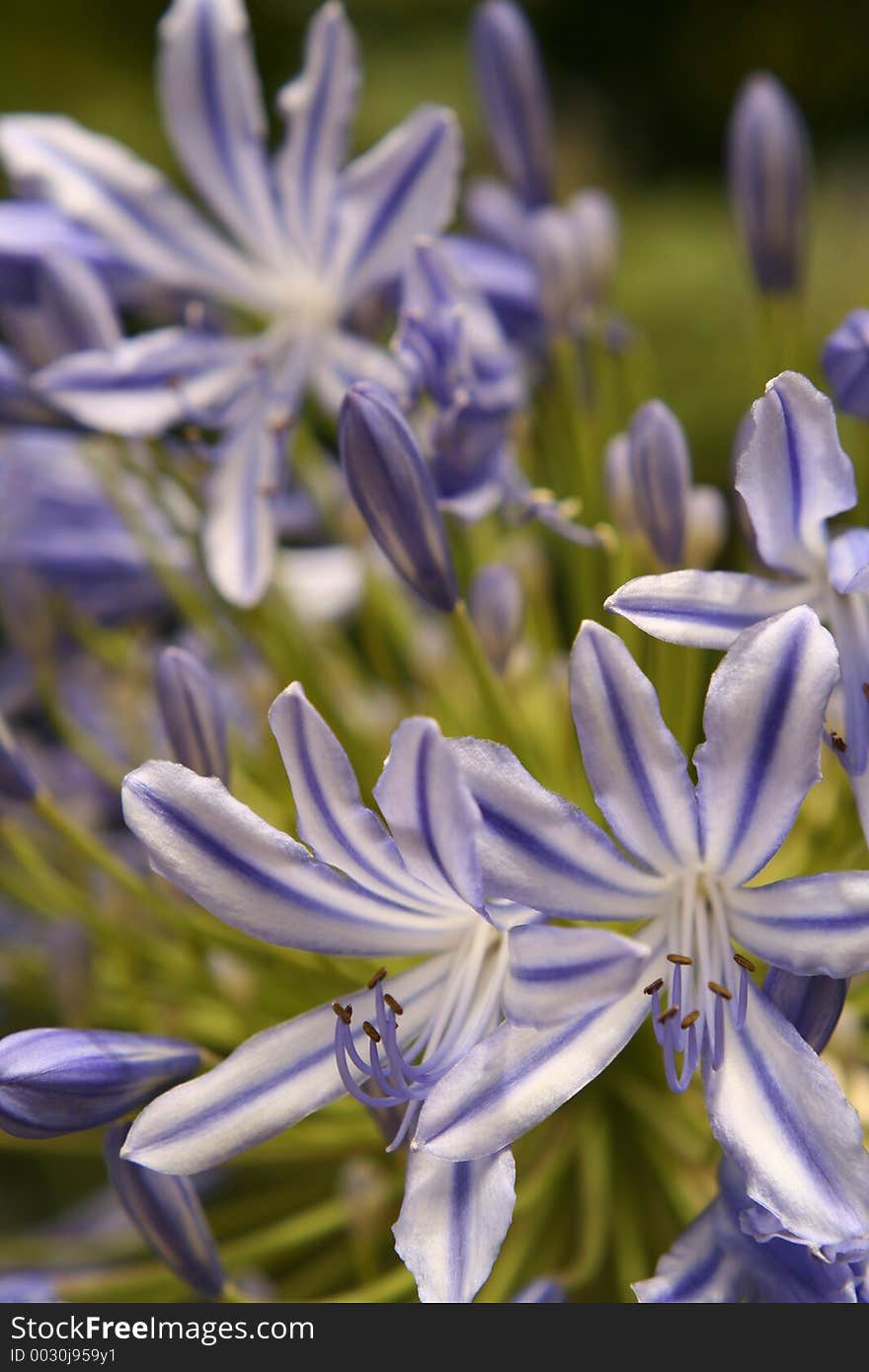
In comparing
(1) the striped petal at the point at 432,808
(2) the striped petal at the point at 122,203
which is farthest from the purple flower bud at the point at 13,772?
(2) the striped petal at the point at 122,203

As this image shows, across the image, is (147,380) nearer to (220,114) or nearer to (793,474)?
(220,114)

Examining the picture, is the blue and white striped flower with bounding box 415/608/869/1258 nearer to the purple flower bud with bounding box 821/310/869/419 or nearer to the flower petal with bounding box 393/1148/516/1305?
the flower petal with bounding box 393/1148/516/1305

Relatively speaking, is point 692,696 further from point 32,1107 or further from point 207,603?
point 32,1107

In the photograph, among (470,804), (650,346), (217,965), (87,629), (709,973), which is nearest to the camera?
(470,804)

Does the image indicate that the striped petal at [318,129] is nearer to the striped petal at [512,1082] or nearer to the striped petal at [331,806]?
the striped petal at [331,806]

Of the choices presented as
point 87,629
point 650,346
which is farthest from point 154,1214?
point 650,346

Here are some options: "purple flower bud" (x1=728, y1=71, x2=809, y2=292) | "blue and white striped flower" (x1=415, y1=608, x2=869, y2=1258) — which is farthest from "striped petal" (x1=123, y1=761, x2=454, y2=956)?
"purple flower bud" (x1=728, y1=71, x2=809, y2=292)

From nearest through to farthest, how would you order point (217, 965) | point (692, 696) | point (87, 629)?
point (692, 696), point (217, 965), point (87, 629)
